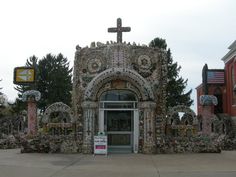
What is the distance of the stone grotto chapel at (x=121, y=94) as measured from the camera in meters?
18.6

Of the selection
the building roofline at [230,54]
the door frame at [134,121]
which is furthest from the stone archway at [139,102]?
the building roofline at [230,54]

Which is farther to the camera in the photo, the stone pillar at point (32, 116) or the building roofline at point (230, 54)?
the building roofline at point (230, 54)

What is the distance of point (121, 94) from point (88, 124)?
2.11 meters

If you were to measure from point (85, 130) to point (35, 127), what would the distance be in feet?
10.1

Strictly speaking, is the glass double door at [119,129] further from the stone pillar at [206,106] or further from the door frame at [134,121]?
the stone pillar at [206,106]

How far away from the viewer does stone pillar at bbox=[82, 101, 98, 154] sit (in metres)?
18.5

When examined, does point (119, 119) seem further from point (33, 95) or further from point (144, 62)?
point (33, 95)

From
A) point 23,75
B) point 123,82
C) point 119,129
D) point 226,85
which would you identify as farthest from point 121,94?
point 226,85

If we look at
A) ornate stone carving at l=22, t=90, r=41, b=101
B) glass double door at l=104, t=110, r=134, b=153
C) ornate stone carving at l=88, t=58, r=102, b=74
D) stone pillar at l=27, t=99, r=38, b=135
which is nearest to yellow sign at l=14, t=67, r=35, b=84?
ornate stone carving at l=22, t=90, r=41, b=101

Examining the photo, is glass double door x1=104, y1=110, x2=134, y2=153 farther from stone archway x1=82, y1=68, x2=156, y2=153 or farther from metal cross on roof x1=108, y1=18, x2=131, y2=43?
metal cross on roof x1=108, y1=18, x2=131, y2=43

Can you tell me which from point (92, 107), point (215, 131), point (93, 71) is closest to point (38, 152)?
point (92, 107)

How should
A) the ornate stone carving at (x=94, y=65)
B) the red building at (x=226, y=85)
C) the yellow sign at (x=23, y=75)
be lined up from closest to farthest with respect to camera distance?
the ornate stone carving at (x=94, y=65)
the yellow sign at (x=23, y=75)
the red building at (x=226, y=85)

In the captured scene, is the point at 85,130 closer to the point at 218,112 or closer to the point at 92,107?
the point at 92,107

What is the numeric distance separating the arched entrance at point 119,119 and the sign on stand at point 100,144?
1.09 metres
